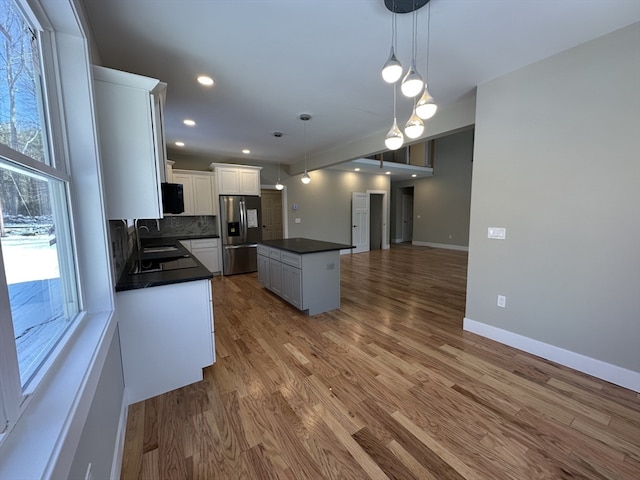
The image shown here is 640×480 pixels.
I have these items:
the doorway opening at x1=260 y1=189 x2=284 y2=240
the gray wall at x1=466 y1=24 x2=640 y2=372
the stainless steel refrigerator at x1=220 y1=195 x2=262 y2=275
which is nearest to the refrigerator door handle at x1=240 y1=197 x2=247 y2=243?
the stainless steel refrigerator at x1=220 y1=195 x2=262 y2=275

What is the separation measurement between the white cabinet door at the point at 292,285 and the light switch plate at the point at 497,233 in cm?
218

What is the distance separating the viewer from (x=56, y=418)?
77 cm

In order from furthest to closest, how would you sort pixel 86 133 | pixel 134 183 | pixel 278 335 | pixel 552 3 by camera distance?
pixel 278 335 < pixel 134 183 < pixel 552 3 < pixel 86 133

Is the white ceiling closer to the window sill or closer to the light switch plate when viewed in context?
the light switch plate

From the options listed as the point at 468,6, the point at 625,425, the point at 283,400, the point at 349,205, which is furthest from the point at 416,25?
the point at 349,205

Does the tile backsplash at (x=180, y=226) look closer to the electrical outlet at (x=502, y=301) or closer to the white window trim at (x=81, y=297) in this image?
the white window trim at (x=81, y=297)

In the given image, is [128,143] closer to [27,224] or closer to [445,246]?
[27,224]

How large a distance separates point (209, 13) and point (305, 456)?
2836 millimetres

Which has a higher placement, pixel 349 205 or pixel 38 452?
pixel 349 205

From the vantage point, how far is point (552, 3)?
5.45 feet

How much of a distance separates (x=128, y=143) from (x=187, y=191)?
153 inches

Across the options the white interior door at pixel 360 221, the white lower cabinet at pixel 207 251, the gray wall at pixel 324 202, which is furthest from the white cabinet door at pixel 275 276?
the white interior door at pixel 360 221

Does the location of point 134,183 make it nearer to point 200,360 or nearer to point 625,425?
point 200,360

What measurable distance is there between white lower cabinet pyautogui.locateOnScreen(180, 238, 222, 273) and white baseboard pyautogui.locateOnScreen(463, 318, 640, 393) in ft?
15.7
